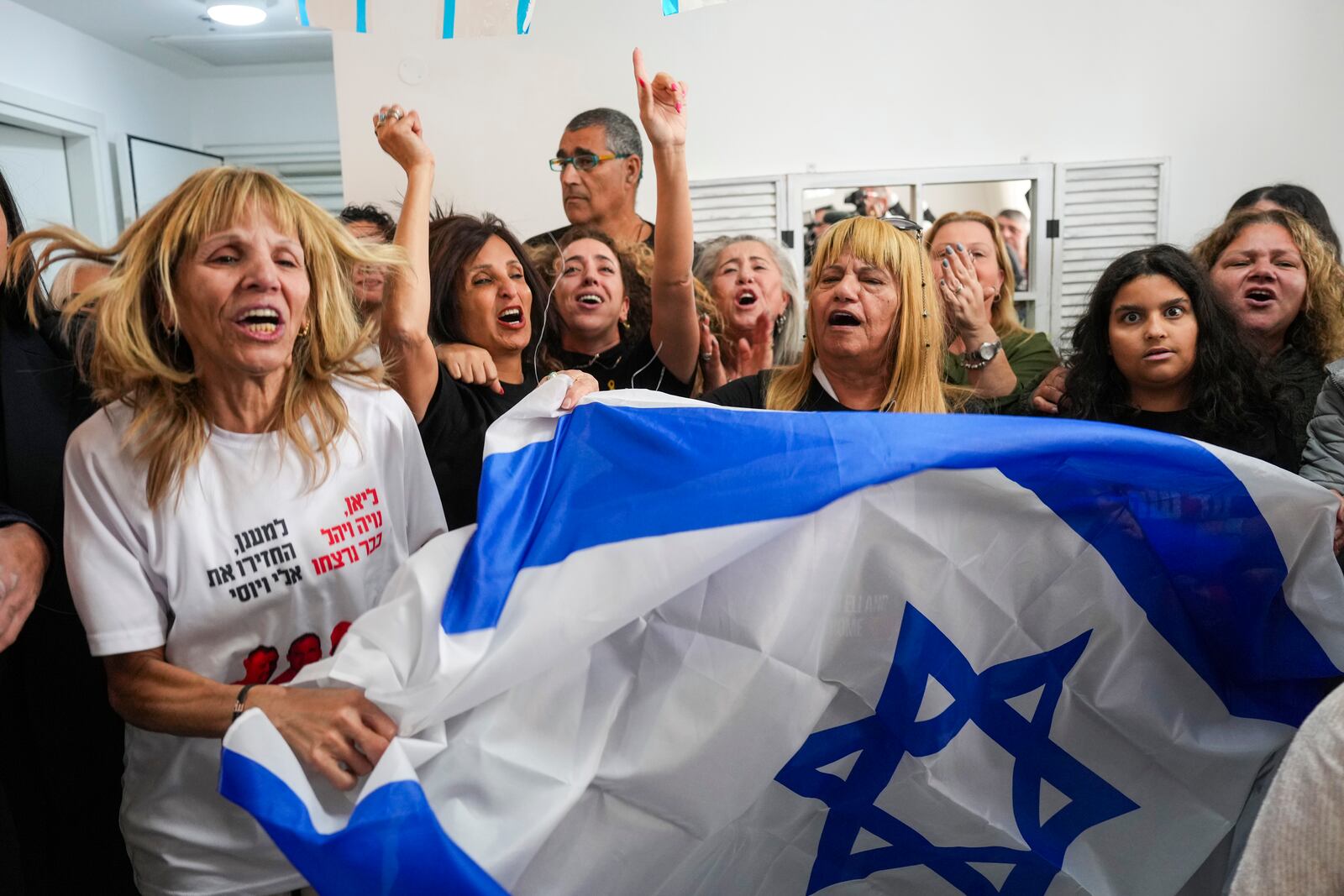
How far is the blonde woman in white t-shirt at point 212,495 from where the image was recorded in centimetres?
125

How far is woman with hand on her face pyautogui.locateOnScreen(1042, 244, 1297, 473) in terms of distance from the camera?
1896 mm

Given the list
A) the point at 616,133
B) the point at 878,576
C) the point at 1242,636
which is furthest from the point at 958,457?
the point at 616,133

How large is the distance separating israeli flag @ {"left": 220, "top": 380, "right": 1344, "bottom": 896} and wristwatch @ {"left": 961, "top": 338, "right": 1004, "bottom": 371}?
0.97 meters

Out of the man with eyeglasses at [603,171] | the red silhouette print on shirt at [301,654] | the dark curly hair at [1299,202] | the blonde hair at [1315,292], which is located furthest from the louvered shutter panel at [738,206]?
the red silhouette print on shirt at [301,654]

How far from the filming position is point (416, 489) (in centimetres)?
149

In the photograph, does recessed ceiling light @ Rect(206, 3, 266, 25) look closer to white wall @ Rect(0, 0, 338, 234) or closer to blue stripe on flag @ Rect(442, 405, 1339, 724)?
white wall @ Rect(0, 0, 338, 234)

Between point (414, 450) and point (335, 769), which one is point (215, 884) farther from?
point (414, 450)

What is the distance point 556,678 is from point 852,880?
0.50 meters

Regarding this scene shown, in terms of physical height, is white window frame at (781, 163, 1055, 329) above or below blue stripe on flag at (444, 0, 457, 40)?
below

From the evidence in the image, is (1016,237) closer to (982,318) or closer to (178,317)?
(982,318)

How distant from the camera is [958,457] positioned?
1349mm

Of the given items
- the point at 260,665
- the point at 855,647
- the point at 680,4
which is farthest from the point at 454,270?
the point at 855,647

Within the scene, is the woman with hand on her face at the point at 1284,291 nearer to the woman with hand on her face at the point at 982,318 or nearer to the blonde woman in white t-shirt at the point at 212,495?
the woman with hand on her face at the point at 982,318

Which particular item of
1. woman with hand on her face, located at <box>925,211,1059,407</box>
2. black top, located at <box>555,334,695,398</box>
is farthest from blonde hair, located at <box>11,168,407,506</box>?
woman with hand on her face, located at <box>925,211,1059,407</box>
